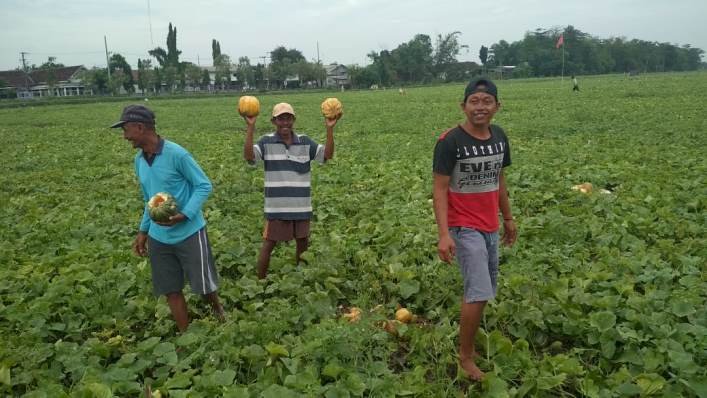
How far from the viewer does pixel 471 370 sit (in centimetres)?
348

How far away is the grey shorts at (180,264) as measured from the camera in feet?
12.9

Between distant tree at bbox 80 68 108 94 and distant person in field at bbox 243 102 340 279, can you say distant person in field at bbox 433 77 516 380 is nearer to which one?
distant person in field at bbox 243 102 340 279

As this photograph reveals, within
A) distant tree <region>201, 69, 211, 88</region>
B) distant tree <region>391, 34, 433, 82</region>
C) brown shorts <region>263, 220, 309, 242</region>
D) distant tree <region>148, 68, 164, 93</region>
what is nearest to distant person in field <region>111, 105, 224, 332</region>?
brown shorts <region>263, 220, 309, 242</region>

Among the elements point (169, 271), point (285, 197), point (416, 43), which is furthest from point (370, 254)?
point (416, 43)

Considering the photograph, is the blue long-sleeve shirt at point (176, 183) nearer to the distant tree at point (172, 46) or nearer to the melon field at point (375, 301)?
the melon field at point (375, 301)

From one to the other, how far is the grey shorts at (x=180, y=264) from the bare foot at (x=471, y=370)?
6.16 feet

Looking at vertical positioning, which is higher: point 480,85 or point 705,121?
point 480,85

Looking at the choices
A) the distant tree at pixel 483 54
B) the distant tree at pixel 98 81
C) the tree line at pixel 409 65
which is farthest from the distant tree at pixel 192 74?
the distant tree at pixel 483 54

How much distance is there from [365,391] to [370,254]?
2346mm

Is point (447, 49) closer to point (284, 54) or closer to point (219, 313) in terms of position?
point (284, 54)

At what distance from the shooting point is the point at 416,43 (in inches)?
4434

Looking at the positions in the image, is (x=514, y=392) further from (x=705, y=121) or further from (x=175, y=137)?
(x=175, y=137)

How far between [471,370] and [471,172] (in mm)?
1238

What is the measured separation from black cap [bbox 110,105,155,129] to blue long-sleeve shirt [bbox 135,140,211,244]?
20 centimetres
